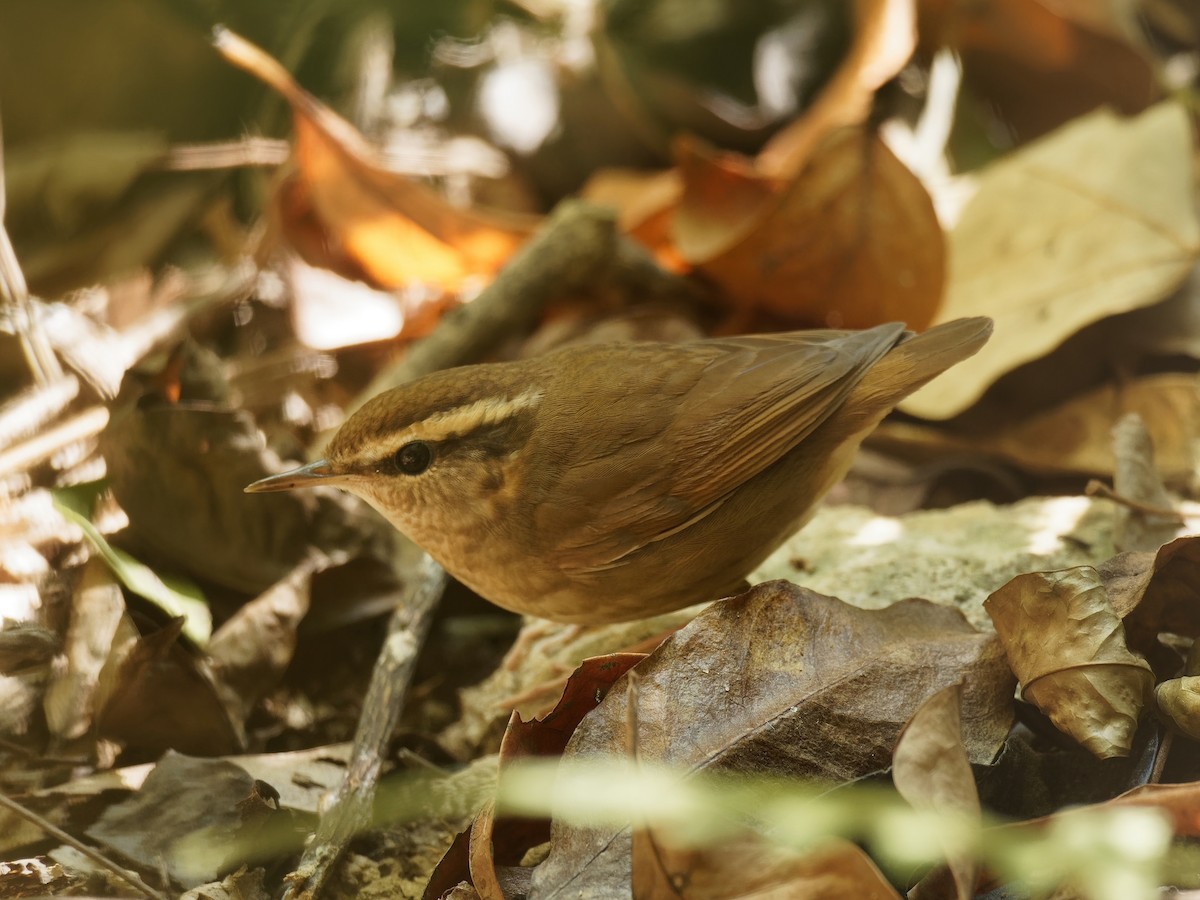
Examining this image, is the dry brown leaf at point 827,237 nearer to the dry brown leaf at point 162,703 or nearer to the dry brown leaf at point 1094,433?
the dry brown leaf at point 1094,433

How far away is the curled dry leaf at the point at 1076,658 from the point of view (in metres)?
2.12

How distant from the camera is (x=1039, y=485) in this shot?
3654mm

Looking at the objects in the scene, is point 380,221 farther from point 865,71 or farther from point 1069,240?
point 1069,240

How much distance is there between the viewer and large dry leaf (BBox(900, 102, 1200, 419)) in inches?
140

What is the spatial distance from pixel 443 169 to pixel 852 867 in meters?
4.16

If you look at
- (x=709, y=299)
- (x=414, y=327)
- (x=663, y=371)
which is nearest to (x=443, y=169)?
(x=414, y=327)

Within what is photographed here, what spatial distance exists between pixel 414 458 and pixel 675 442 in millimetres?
660

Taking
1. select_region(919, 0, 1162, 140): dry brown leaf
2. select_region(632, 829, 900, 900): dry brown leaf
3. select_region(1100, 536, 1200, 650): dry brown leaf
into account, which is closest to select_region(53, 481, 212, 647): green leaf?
select_region(632, 829, 900, 900): dry brown leaf

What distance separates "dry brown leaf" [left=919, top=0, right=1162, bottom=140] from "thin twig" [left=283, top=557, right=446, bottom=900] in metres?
3.28

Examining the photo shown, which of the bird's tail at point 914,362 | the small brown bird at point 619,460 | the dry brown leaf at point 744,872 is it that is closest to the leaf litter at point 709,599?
the dry brown leaf at point 744,872

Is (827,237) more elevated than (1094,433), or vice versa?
(827,237)

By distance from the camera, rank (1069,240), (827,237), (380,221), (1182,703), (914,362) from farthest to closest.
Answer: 1. (380,221)
2. (827,237)
3. (1069,240)
4. (914,362)
5. (1182,703)

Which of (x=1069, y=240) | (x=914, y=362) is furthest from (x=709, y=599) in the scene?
(x=1069, y=240)

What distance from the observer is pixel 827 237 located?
3998 millimetres
